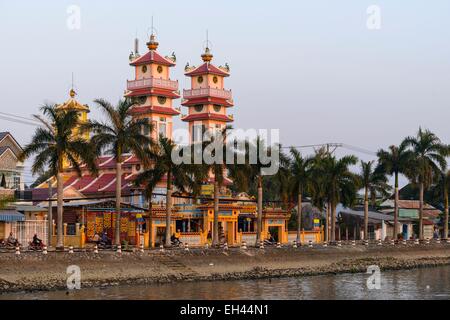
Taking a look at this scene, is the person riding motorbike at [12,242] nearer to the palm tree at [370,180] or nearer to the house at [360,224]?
the palm tree at [370,180]

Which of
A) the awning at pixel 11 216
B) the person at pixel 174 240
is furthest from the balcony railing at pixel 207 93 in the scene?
Answer: the awning at pixel 11 216

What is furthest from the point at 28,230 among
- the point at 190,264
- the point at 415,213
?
the point at 415,213

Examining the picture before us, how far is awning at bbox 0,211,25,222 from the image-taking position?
6931 cm

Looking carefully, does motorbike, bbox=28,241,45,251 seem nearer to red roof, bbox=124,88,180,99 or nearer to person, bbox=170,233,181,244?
person, bbox=170,233,181,244

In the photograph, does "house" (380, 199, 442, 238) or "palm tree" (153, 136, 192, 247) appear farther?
"house" (380, 199, 442, 238)

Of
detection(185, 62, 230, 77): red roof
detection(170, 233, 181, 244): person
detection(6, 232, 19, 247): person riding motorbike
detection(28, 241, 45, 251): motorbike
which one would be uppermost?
detection(185, 62, 230, 77): red roof

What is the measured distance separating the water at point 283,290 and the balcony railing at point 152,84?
39.0m

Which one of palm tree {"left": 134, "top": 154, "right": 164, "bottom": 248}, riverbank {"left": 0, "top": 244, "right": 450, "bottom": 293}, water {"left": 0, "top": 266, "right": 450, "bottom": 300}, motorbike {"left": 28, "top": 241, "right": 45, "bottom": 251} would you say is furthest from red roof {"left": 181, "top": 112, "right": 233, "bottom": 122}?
motorbike {"left": 28, "top": 241, "right": 45, "bottom": 251}

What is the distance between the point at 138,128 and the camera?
65375 mm

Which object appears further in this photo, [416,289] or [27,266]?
[416,289]

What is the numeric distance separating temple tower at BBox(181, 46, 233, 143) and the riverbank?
1084 inches

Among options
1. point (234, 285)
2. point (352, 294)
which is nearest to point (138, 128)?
point (234, 285)
